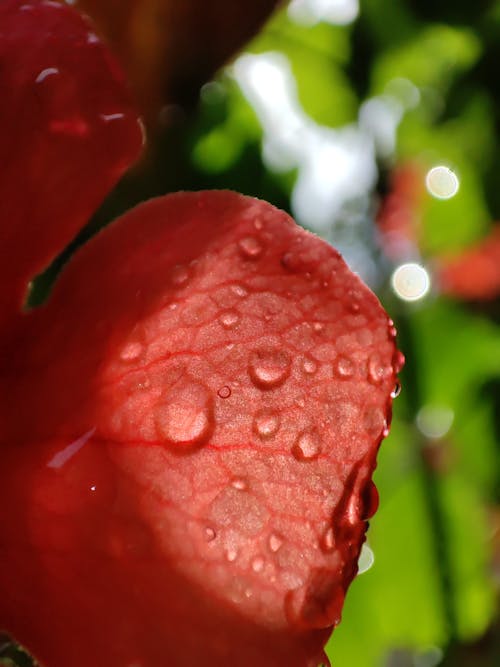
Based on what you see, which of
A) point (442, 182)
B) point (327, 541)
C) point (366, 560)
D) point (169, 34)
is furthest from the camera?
point (442, 182)

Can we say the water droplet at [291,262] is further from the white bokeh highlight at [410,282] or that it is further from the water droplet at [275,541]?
the white bokeh highlight at [410,282]

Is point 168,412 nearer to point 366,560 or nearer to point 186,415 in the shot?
point 186,415

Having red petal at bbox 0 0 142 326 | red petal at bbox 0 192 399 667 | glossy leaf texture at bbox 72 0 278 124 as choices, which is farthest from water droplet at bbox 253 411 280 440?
glossy leaf texture at bbox 72 0 278 124

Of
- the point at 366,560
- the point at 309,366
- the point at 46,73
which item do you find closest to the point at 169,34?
the point at 46,73

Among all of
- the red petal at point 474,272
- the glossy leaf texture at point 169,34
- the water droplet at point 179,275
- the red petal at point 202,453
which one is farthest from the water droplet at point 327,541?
the red petal at point 474,272

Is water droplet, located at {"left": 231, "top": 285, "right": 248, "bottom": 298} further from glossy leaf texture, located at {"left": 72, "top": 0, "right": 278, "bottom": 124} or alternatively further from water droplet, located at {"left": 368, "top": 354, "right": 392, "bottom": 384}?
glossy leaf texture, located at {"left": 72, "top": 0, "right": 278, "bottom": 124}
